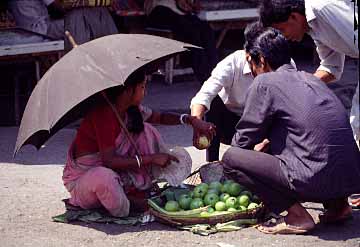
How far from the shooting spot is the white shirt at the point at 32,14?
766 cm

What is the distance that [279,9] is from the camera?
15.8 ft

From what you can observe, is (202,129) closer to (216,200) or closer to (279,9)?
(216,200)

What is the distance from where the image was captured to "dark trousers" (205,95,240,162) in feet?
19.0

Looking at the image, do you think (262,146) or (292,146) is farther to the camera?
(262,146)

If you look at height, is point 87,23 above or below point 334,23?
below

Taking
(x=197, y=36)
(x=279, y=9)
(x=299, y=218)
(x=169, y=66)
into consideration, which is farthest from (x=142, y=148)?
(x=169, y=66)

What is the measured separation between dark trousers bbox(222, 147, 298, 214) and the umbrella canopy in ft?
2.42

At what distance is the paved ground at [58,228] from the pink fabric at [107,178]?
16cm

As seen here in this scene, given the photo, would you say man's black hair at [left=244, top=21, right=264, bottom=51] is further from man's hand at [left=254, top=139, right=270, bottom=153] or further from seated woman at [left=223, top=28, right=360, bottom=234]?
man's hand at [left=254, top=139, right=270, bottom=153]

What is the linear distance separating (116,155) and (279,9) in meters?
1.31

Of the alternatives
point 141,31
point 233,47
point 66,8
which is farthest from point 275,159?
point 233,47

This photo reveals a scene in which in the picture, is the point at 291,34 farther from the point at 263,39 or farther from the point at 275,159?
the point at 275,159

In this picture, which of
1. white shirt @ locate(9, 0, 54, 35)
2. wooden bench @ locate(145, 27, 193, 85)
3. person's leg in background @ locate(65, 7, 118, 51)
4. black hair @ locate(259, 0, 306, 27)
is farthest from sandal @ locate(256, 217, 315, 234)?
wooden bench @ locate(145, 27, 193, 85)

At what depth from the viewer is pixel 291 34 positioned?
493 cm
